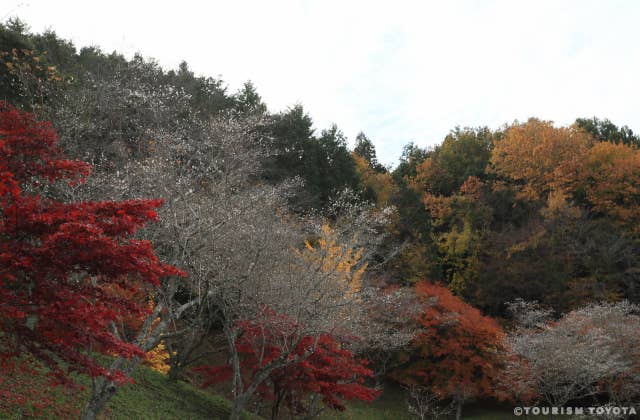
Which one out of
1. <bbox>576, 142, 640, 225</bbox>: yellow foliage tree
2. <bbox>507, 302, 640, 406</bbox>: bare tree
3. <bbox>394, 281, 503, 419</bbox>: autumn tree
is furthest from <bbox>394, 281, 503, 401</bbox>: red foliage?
<bbox>576, 142, 640, 225</bbox>: yellow foliage tree

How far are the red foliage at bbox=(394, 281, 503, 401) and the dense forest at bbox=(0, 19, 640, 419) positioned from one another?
10 centimetres

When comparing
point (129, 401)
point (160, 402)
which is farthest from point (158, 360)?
point (129, 401)

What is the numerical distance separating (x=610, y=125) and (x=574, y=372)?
28.0 meters

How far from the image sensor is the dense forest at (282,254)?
5.34 metres

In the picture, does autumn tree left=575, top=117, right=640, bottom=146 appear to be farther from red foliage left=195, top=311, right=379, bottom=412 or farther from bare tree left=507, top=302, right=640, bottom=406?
red foliage left=195, top=311, right=379, bottom=412

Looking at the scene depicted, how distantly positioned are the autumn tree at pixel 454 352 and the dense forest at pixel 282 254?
0.10 m

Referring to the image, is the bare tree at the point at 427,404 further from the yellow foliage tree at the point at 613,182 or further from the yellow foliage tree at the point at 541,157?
the yellow foliage tree at the point at 613,182

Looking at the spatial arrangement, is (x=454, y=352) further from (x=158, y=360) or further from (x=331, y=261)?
(x=158, y=360)

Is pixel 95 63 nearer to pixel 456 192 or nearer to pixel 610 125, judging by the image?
pixel 456 192

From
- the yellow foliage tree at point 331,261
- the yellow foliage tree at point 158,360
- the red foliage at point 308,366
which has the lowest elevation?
the yellow foliage tree at point 158,360

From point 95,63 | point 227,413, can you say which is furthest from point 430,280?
point 95,63

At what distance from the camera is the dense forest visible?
5340 millimetres

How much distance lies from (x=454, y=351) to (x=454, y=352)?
4 centimetres

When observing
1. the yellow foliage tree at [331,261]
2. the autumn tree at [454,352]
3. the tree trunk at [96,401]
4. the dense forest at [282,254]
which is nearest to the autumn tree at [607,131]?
the dense forest at [282,254]
